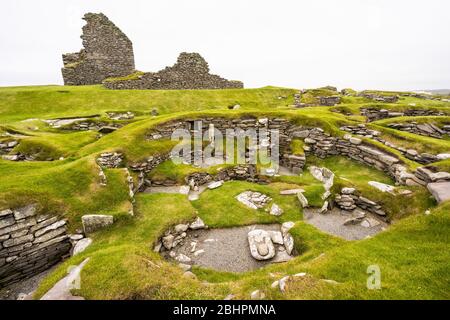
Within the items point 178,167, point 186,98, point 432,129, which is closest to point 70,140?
point 178,167

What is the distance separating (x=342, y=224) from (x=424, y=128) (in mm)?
17810

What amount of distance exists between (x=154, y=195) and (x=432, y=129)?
25494mm

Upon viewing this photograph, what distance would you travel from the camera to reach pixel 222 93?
3619 centimetres

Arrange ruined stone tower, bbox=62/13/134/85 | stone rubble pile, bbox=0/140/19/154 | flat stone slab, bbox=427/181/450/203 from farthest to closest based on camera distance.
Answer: ruined stone tower, bbox=62/13/134/85 → stone rubble pile, bbox=0/140/19/154 → flat stone slab, bbox=427/181/450/203

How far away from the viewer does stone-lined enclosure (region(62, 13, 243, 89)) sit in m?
37.1

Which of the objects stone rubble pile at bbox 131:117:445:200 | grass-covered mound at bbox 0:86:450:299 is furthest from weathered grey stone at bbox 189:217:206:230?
stone rubble pile at bbox 131:117:445:200

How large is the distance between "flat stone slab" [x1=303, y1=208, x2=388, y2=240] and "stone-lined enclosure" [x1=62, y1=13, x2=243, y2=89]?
32537mm

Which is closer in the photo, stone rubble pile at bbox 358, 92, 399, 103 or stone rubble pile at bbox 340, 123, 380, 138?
stone rubble pile at bbox 340, 123, 380, 138

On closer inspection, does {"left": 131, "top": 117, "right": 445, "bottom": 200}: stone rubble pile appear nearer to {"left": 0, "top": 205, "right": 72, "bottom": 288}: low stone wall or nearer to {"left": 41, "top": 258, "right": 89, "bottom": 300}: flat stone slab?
{"left": 0, "top": 205, "right": 72, "bottom": 288}: low stone wall

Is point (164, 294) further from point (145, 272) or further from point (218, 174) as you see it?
point (218, 174)

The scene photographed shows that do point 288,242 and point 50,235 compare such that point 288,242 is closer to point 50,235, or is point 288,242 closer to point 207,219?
point 207,219

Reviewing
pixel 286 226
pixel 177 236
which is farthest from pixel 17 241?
pixel 286 226

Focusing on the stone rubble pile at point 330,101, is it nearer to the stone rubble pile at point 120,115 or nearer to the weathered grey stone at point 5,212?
the stone rubble pile at point 120,115

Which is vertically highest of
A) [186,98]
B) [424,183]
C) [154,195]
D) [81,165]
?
[186,98]
